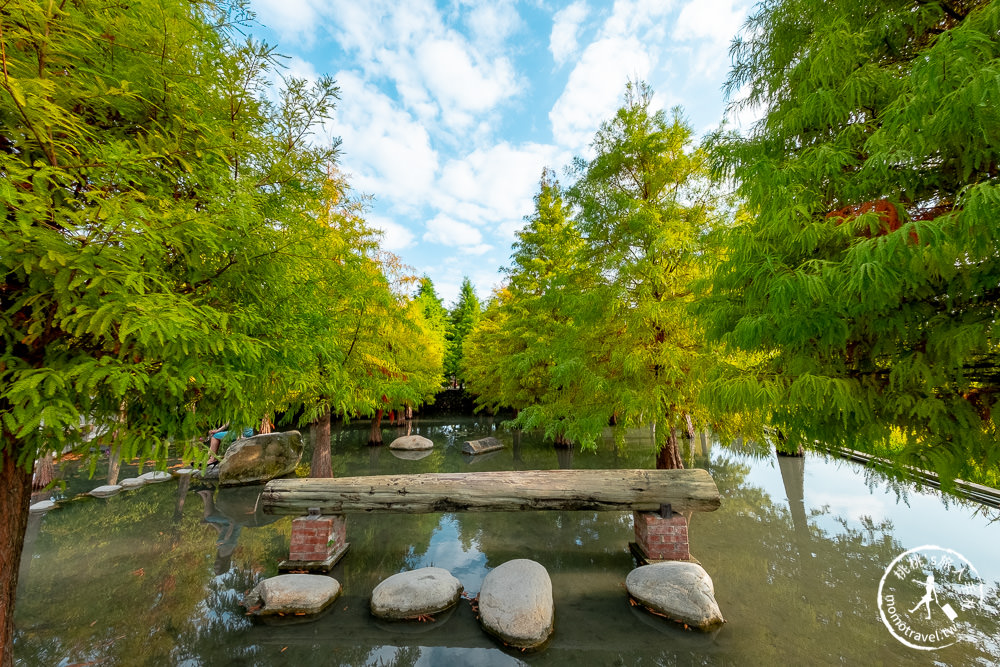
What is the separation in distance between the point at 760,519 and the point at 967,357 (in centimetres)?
596

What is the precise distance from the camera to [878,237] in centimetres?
233

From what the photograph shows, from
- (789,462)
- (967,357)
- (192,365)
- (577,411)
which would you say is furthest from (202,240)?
(789,462)

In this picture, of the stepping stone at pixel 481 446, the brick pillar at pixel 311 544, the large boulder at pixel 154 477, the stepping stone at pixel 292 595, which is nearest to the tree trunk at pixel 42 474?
the large boulder at pixel 154 477

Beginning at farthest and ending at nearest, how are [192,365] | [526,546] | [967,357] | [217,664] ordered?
[526,546] → [217,664] → [967,357] → [192,365]

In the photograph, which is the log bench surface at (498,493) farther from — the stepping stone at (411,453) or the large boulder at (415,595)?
the stepping stone at (411,453)

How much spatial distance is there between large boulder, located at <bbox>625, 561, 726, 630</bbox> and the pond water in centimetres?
16

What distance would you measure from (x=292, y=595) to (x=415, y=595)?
59.1 inches

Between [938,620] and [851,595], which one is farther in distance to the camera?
[851,595]

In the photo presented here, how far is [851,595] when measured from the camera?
14.7 ft

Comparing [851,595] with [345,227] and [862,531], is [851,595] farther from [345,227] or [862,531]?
[345,227]

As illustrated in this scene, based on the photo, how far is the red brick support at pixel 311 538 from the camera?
5.42m

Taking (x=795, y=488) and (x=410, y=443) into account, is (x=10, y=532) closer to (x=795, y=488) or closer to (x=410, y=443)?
(x=410, y=443)

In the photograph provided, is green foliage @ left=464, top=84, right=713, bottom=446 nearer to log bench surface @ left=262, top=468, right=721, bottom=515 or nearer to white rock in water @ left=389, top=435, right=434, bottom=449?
log bench surface @ left=262, top=468, right=721, bottom=515

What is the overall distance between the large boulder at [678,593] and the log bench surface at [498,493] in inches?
33.9
